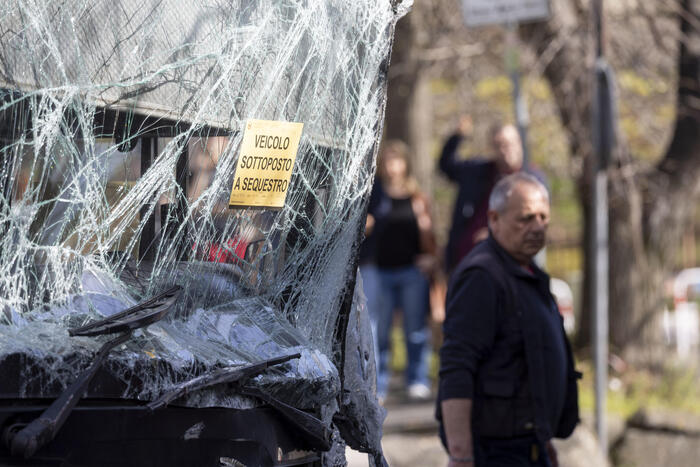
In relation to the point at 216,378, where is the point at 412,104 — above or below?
above

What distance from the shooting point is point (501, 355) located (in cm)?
454

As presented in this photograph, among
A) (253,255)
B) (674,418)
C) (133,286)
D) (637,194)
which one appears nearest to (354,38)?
(253,255)

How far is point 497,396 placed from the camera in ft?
14.8

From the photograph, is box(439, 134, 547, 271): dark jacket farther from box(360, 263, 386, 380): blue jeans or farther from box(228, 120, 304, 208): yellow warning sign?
box(228, 120, 304, 208): yellow warning sign

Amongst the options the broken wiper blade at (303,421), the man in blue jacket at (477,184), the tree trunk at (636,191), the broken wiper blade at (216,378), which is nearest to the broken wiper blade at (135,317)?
the broken wiper blade at (216,378)

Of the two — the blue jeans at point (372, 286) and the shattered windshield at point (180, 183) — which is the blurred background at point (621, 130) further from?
the shattered windshield at point (180, 183)

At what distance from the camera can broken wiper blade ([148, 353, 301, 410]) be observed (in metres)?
2.72

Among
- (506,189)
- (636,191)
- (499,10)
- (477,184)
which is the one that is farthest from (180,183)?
(636,191)

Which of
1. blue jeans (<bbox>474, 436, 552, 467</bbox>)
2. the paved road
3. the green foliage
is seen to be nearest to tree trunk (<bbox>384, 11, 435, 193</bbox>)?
the green foliage

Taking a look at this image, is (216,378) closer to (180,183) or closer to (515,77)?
(180,183)

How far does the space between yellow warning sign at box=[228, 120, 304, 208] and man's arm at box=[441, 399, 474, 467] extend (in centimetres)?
146

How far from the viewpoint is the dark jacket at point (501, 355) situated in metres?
4.47

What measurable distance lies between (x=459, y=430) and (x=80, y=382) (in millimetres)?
2124

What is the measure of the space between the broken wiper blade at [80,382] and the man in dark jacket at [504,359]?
5.91ft
